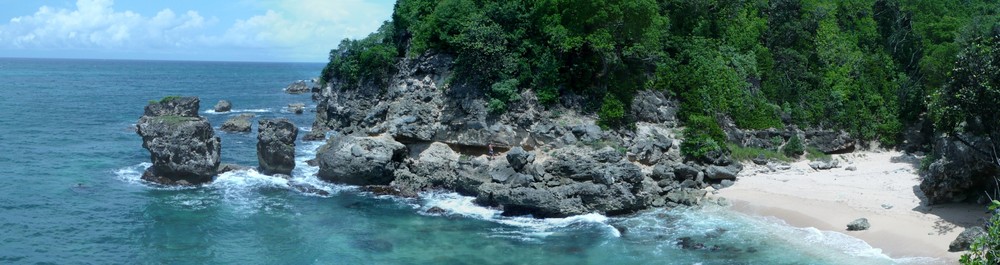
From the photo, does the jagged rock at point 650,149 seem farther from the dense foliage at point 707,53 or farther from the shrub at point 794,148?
the shrub at point 794,148

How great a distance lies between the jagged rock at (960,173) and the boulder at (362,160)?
26.3 meters

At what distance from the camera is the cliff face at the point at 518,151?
123ft

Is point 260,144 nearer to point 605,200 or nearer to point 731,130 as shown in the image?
point 605,200

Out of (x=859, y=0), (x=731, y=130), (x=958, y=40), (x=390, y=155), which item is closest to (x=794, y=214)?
(x=731, y=130)

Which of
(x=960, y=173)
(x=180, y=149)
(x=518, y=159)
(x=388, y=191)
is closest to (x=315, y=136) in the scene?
(x=180, y=149)

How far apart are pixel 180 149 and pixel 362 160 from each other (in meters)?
9.86

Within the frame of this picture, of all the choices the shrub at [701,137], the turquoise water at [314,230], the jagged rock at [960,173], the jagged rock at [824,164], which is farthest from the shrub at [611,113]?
the jagged rock at [960,173]

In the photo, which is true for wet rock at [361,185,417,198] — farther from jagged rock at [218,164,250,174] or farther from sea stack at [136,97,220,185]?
jagged rock at [218,164,250,174]

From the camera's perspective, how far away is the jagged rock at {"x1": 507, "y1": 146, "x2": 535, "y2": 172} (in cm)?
4000

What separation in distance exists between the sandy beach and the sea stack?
2763cm

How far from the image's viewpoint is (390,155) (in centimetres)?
4219

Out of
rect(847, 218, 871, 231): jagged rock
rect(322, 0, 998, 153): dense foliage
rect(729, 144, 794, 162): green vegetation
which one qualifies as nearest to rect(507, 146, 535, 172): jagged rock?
rect(322, 0, 998, 153): dense foliage

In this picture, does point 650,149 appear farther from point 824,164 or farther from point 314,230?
point 314,230

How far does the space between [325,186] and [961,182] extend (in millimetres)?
31264
